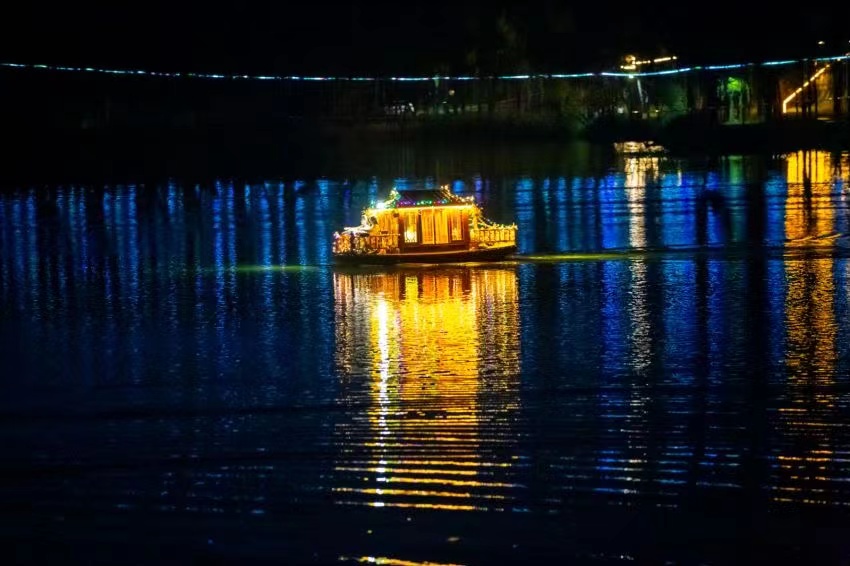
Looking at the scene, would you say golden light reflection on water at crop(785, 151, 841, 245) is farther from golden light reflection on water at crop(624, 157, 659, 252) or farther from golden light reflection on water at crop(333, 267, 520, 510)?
golden light reflection on water at crop(333, 267, 520, 510)

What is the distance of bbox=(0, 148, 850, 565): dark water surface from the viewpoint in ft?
27.0

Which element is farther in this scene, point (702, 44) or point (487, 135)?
point (487, 135)

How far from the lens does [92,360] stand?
1445 cm

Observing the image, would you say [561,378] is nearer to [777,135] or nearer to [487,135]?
[777,135]

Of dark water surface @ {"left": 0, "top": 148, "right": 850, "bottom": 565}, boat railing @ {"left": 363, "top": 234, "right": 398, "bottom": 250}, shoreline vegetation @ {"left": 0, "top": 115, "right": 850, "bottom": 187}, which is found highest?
shoreline vegetation @ {"left": 0, "top": 115, "right": 850, "bottom": 187}

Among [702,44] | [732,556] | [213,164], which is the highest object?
[702,44]

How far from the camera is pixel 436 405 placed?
11.5 meters

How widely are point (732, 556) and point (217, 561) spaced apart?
284 centimetres

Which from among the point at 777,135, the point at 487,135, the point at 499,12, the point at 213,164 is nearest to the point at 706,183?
the point at 777,135

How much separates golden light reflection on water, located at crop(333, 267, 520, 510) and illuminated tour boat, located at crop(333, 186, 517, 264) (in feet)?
8.75

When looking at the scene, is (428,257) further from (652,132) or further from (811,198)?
(652,132)

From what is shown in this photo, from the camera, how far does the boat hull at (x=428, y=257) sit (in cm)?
2289

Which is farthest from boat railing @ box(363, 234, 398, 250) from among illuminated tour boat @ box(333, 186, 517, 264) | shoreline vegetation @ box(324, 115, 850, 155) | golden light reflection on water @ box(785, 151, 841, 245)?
shoreline vegetation @ box(324, 115, 850, 155)

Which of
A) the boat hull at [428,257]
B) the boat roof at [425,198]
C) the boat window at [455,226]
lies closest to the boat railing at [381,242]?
the boat hull at [428,257]
